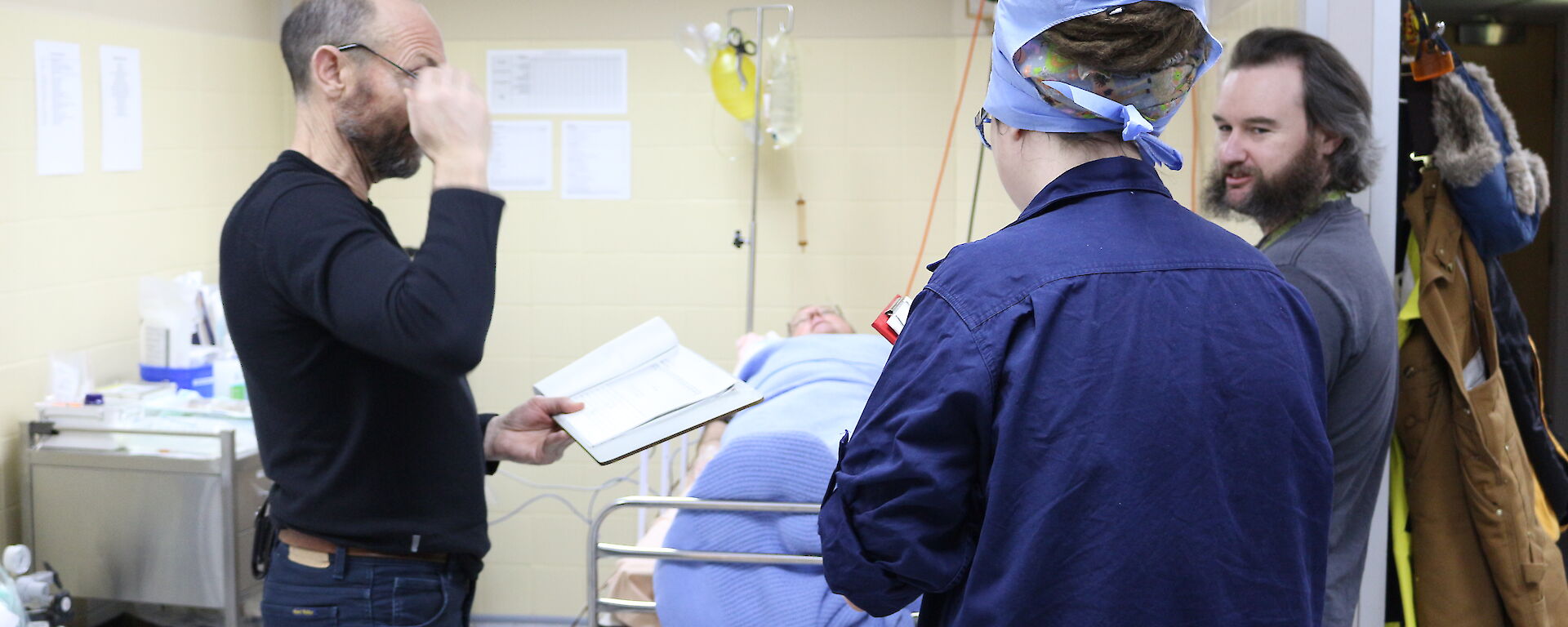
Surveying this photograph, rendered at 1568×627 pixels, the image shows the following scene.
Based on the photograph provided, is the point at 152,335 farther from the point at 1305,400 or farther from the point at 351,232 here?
the point at 1305,400

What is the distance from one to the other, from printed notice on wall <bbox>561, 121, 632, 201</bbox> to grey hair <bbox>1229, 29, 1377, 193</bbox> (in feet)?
8.40

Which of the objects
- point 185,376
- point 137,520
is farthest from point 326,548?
point 185,376

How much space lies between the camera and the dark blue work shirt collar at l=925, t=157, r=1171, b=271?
3.28ft

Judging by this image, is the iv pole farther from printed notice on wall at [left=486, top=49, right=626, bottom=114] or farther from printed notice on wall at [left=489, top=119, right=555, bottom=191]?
printed notice on wall at [left=489, top=119, right=555, bottom=191]

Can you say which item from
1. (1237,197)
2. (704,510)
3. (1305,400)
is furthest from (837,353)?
(1305,400)

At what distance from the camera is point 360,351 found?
1.38 meters

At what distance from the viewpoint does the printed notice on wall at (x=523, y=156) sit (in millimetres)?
4016

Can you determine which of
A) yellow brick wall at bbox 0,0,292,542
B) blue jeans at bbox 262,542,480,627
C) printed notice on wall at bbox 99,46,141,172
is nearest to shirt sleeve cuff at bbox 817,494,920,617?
blue jeans at bbox 262,542,480,627

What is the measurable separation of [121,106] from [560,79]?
134 centimetres

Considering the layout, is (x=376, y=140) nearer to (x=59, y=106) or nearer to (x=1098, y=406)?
(x=1098, y=406)

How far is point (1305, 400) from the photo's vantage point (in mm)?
977

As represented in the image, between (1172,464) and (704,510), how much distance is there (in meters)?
1.22

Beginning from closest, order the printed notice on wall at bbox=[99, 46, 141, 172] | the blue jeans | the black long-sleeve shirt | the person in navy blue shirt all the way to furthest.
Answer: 1. the person in navy blue shirt
2. the black long-sleeve shirt
3. the blue jeans
4. the printed notice on wall at bbox=[99, 46, 141, 172]

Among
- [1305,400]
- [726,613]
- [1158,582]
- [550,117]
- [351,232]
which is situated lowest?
[726,613]
